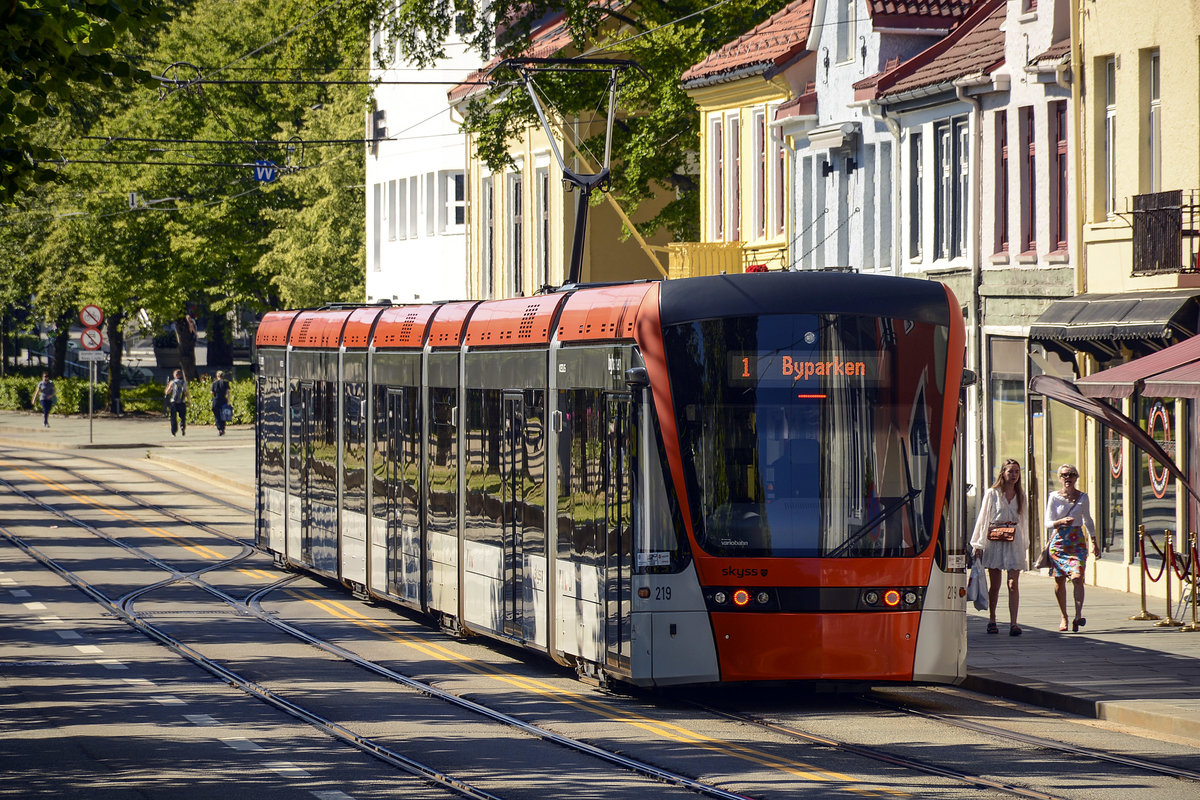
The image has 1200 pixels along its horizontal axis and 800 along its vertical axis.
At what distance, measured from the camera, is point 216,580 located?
2578cm

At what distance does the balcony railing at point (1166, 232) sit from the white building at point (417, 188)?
104 ft

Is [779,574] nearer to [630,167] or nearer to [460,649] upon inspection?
[460,649]

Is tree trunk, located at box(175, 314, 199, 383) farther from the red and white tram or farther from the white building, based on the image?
the red and white tram

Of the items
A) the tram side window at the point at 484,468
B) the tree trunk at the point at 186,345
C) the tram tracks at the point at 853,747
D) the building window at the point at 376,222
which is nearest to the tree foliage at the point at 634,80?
the building window at the point at 376,222

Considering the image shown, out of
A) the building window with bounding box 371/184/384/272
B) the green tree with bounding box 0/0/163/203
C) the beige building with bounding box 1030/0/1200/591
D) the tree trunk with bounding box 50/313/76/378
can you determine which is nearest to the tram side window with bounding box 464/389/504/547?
the green tree with bounding box 0/0/163/203

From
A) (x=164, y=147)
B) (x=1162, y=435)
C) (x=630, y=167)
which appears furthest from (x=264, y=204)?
(x=1162, y=435)

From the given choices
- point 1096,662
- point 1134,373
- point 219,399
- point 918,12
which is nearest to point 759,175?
point 918,12

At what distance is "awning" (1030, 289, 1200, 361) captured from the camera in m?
23.9

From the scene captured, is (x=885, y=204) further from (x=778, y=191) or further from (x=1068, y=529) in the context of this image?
(x=1068, y=529)

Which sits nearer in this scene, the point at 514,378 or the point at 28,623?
the point at 514,378

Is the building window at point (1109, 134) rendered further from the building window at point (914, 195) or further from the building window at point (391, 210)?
the building window at point (391, 210)

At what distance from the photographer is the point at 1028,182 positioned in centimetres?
2906

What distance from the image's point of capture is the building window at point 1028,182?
2889 centimetres

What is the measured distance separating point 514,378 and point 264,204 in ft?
183
